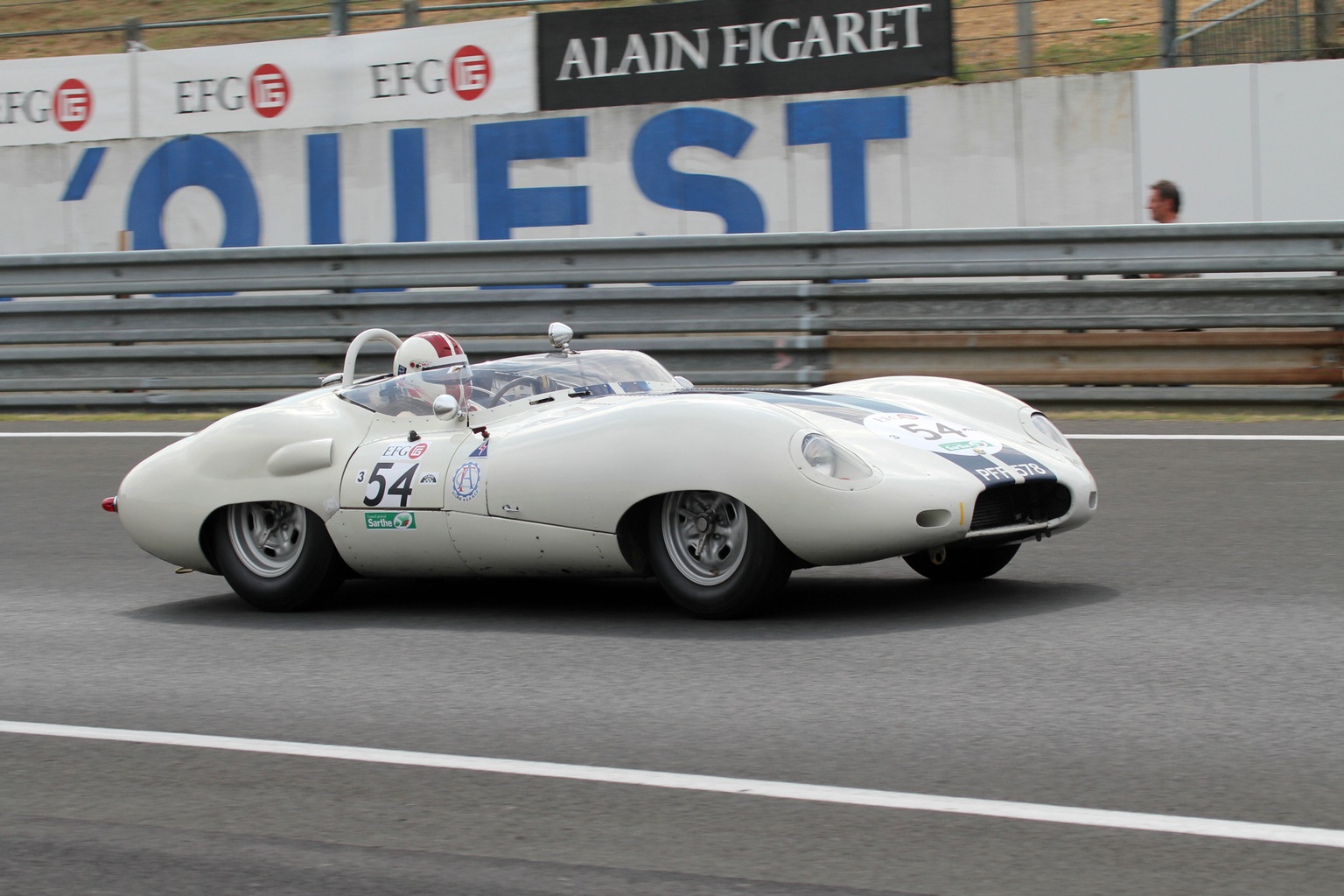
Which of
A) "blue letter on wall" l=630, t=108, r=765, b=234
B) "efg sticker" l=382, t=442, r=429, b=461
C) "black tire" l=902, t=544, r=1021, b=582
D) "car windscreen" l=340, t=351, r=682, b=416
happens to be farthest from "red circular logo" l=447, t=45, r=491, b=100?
"black tire" l=902, t=544, r=1021, b=582

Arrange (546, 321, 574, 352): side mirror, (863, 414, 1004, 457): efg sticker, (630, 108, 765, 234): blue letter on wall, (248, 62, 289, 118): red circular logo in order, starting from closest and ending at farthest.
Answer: (863, 414, 1004, 457): efg sticker → (546, 321, 574, 352): side mirror → (630, 108, 765, 234): blue letter on wall → (248, 62, 289, 118): red circular logo

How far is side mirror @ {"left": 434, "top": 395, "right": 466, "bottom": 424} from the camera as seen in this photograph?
6.18 meters

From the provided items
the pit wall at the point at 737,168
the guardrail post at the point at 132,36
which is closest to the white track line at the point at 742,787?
the pit wall at the point at 737,168

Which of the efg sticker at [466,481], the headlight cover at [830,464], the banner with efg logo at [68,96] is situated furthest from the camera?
the banner with efg logo at [68,96]

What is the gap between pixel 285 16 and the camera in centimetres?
1847

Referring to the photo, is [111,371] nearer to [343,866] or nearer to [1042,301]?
[1042,301]

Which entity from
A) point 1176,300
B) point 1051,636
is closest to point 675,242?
point 1176,300

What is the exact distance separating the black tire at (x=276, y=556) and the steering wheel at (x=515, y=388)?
769mm

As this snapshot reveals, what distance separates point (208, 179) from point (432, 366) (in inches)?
487

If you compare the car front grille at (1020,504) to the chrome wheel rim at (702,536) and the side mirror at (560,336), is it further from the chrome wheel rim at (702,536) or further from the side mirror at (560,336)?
the side mirror at (560,336)

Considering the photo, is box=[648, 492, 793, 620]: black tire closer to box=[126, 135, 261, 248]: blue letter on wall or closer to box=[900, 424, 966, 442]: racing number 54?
box=[900, 424, 966, 442]: racing number 54

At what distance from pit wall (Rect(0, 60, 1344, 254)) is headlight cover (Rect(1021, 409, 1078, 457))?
913 centimetres

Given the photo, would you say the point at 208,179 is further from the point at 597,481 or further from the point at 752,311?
the point at 597,481

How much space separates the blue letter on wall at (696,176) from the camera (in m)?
16.3
